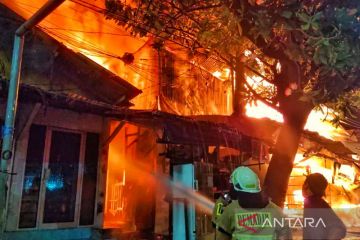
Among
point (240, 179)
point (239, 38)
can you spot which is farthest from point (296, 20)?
point (240, 179)

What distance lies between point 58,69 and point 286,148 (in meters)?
5.89

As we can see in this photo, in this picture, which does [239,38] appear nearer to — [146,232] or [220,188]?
[220,188]

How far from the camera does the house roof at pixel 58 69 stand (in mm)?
8672

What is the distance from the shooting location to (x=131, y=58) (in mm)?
11656

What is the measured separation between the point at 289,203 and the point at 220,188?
544cm

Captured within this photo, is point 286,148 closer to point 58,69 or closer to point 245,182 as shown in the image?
point 245,182

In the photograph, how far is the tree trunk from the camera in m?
6.38

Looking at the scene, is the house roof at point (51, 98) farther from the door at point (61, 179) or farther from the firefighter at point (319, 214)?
the firefighter at point (319, 214)

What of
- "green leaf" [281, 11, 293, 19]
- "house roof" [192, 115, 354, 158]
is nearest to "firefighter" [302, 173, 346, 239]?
"green leaf" [281, 11, 293, 19]

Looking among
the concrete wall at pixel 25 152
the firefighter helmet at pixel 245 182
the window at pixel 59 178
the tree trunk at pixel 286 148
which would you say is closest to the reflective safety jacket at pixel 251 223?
the firefighter helmet at pixel 245 182

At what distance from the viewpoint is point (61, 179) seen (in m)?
8.78

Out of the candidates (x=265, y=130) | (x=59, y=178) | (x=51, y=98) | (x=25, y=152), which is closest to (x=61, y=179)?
(x=59, y=178)

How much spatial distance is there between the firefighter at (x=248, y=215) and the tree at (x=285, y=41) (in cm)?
206

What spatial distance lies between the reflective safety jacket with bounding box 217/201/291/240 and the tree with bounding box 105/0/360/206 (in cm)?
217
